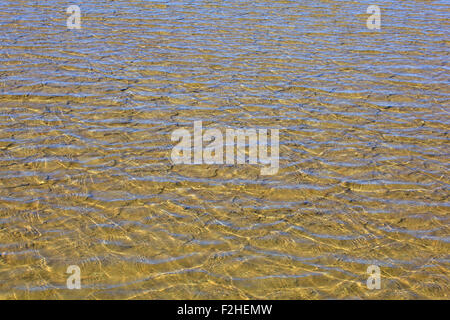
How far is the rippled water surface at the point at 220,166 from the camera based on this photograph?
4.87 m

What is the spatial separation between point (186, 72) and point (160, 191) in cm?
398

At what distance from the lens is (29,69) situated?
9.43m

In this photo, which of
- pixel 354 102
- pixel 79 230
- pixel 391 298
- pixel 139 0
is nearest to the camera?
pixel 391 298

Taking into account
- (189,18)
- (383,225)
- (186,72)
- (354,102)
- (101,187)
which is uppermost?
(189,18)

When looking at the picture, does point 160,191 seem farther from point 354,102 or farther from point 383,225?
point 354,102

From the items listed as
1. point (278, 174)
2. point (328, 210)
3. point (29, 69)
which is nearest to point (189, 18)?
point (29, 69)

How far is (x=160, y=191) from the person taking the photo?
6102 mm

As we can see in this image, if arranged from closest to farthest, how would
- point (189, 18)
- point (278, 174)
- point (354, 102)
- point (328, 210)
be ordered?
point (328, 210)
point (278, 174)
point (354, 102)
point (189, 18)

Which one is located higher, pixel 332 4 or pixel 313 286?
pixel 332 4

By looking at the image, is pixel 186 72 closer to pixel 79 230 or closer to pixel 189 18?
pixel 189 18

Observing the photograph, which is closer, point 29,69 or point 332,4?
point 29,69

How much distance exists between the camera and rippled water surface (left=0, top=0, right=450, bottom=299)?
487 centimetres

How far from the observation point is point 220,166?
6.73 m

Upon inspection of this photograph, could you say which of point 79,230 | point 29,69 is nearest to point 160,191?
point 79,230
